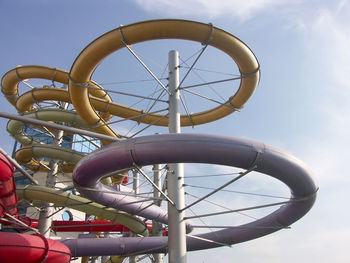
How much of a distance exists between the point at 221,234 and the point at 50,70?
1344 cm

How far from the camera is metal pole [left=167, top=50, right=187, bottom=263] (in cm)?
1040

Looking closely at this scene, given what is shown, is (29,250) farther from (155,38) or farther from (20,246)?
(155,38)

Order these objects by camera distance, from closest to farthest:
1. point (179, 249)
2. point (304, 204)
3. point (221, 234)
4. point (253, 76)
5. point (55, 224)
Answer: point (179, 249) → point (304, 204) → point (253, 76) → point (221, 234) → point (55, 224)

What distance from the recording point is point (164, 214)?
17078mm

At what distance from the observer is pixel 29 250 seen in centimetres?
1101

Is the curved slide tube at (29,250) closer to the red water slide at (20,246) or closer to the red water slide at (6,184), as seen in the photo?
the red water slide at (20,246)

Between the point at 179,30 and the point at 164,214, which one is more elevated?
the point at 179,30

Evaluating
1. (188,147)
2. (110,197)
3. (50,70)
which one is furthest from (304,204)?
(50,70)

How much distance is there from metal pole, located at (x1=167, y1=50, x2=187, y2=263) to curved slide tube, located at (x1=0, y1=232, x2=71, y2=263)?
4.53 m

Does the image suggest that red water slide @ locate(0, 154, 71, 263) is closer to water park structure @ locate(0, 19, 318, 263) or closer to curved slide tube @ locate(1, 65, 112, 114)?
water park structure @ locate(0, 19, 318, 263)

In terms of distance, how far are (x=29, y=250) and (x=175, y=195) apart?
5.21 metres

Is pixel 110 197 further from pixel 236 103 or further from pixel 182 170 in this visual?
pixel 236 103

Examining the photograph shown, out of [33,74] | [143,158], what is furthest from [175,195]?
[33,74]

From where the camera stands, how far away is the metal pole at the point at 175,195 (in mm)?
10398
